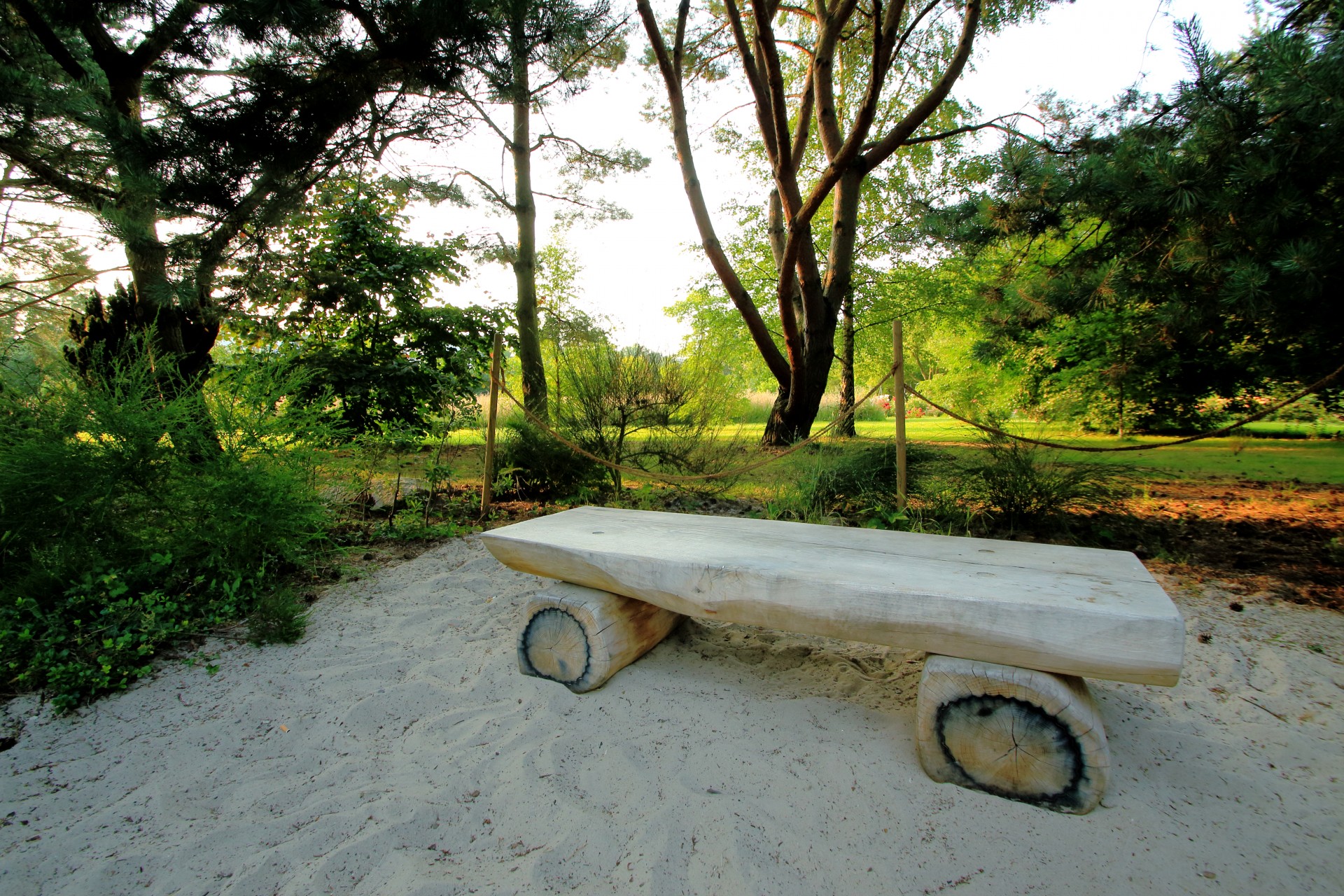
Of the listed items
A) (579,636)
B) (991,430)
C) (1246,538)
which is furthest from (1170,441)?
(579,636)

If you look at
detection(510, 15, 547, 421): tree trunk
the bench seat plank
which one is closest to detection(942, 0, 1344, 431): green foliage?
the bench seat plank

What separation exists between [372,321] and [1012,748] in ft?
19.2

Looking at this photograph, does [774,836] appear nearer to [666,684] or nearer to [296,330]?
[666,684]

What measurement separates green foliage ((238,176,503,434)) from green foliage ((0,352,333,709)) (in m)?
2.01

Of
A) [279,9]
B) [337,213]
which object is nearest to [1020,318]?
[279,9]

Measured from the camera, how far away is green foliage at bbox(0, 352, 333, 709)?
2.40 metres

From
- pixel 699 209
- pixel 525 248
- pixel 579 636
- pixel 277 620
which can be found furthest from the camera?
pixel 525 248

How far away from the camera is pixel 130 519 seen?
2.81 metres

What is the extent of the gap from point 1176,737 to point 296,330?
653cm

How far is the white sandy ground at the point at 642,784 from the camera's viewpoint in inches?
55.9

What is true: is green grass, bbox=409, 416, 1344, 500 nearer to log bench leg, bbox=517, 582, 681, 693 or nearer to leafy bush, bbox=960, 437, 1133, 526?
leafy bush, bbox=960, 437, 1133, 526

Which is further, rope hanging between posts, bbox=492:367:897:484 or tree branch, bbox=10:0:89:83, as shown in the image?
tree branch, bbox=10:0:89:83

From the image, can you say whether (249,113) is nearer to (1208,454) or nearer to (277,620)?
(277,620)

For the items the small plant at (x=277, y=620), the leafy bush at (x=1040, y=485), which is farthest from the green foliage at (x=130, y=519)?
the leafy bush at (x=1040, y=485)
